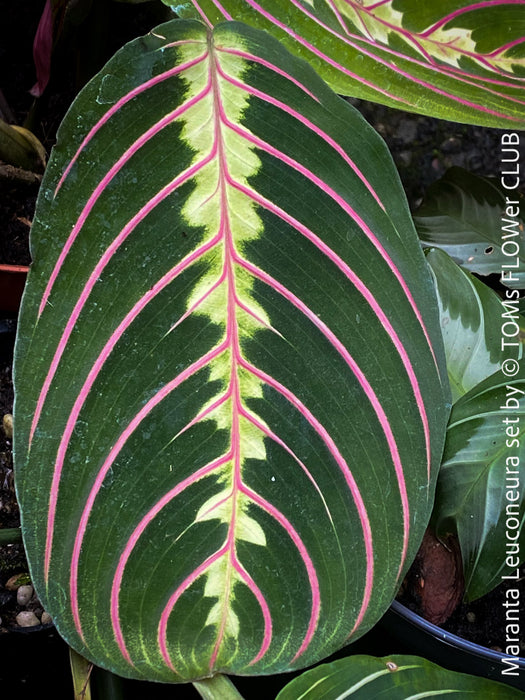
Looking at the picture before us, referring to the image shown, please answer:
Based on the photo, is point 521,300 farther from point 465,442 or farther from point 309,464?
point 309,464

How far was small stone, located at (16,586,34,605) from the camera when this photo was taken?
30.0 inches

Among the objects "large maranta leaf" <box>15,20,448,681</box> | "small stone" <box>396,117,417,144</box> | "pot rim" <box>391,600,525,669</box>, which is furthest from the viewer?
"small stone" <box>396,117,417,144</box>

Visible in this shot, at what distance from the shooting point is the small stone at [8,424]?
2.52ft

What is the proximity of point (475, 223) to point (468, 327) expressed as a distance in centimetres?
24

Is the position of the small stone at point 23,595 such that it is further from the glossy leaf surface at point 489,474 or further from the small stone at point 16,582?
the glossy leaf surface at point 489,474

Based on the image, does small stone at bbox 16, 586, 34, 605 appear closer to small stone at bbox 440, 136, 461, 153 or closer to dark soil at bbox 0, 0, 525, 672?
dark soil at bbox 0, 0, 525, 672

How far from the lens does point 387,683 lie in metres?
0.56

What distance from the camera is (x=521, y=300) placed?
2.55 ft

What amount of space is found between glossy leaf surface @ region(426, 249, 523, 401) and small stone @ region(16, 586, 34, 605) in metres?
0.55

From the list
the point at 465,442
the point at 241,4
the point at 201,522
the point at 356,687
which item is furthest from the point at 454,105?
the point at 356,687

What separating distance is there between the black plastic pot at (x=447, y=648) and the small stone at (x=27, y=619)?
1.34ft

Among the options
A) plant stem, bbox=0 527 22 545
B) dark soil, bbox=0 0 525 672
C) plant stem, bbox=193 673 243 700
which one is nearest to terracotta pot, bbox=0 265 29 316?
dark soil, bbox=0 0 525 672

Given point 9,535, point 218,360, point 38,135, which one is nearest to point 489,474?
point 218,360

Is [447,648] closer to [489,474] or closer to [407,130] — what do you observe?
[489,474]
